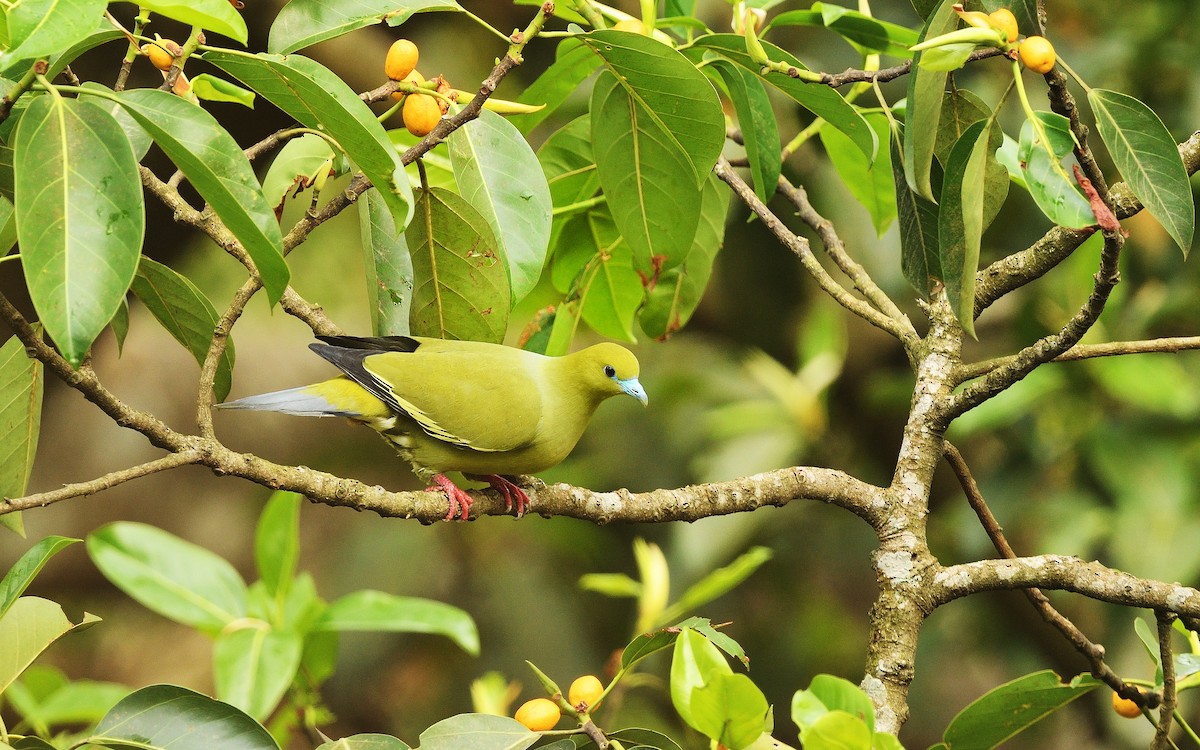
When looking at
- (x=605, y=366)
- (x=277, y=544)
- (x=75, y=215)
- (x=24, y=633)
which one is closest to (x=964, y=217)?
(x=75, y=215)

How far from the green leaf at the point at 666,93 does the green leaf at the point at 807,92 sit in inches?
5.4

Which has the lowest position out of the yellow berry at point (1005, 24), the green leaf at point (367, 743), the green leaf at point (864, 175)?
the green leaf at point (367, 743)

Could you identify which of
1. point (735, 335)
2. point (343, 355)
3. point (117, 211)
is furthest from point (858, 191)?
point (735, 335)

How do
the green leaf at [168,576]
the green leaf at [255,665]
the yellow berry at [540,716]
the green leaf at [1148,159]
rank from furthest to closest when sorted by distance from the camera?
1. the green leaf at [168,576]
2. the green leaf at [255,665]
3. the yellow berry at [540,716]
4. the green leaf at [1148,159]

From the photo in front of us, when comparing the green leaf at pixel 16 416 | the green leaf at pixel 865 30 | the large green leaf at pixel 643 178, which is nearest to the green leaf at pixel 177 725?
the green leaf at pixel 16 416

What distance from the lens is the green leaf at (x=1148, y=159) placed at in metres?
1.17

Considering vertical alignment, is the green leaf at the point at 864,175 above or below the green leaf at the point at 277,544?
above

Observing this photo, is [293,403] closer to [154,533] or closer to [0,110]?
[154,533]

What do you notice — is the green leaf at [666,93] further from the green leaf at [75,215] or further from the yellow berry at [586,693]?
the yellow berry at [586,693]

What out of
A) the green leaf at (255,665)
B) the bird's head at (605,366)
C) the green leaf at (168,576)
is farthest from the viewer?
the green leaf at (168,576)

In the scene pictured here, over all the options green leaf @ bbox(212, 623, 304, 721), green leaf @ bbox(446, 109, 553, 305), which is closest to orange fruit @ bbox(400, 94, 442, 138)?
green leaf @ bbox(446, 109, 553, 305)

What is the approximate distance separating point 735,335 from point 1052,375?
1597mm

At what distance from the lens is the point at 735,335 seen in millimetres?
4750

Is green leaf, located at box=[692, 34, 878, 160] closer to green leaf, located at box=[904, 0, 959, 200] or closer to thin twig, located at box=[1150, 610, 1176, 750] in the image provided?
green leaf, located at box=[904, 0, 959, 200]
